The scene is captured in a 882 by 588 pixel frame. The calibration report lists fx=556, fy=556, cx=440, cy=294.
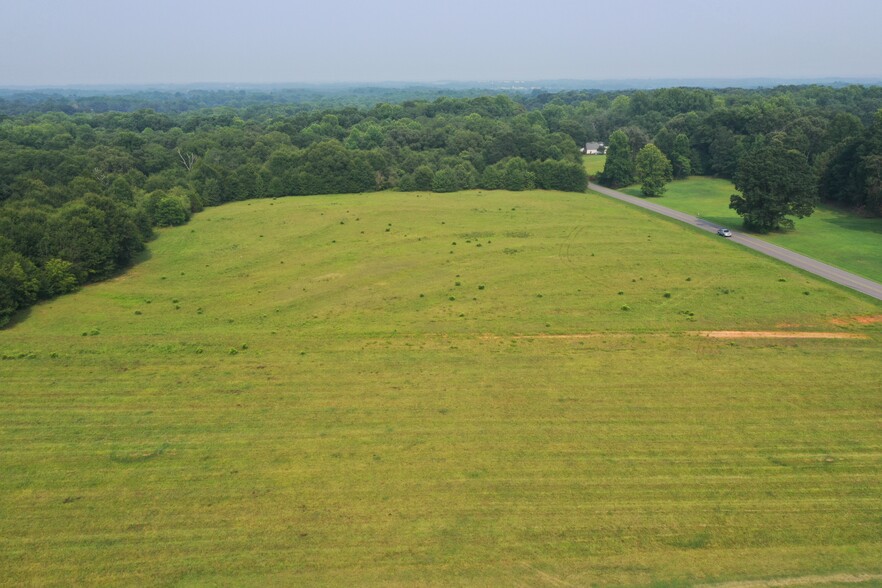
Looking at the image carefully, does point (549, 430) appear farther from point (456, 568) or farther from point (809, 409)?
point (809, 409)

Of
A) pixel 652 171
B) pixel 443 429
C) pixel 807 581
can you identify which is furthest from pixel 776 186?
pixel 807 581

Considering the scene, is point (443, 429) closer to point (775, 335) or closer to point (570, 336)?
point (570, 336)

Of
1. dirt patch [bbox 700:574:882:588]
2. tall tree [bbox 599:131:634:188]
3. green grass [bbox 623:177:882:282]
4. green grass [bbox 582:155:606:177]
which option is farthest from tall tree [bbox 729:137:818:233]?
dirt patch [bbox 700:574:882:588]

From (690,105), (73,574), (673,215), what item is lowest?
(73,574)

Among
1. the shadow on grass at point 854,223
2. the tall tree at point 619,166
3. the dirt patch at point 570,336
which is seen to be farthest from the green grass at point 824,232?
the dirt patch at point 570,336

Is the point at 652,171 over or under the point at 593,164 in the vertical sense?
over

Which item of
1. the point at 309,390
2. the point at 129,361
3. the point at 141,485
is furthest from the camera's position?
the point at 129,361

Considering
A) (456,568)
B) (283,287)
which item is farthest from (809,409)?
(283,287)
